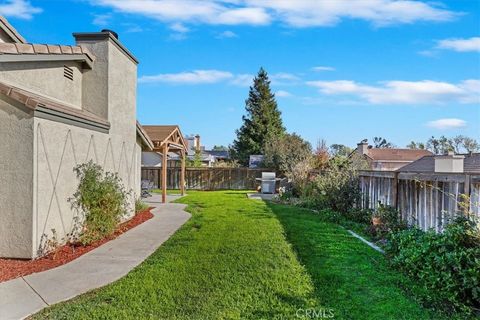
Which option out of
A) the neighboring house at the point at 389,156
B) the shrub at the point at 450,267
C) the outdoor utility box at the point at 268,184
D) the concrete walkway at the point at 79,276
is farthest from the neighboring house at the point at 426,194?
the neighboring house at the point at 389,156

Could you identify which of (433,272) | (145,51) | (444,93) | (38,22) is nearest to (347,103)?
(444,93)

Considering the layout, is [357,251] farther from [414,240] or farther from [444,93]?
[444,93]

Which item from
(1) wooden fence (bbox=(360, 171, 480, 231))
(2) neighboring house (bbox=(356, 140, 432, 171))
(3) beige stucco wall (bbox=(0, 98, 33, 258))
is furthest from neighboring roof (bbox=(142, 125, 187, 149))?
(2) neighboring house (bbox=(356, 140, 432, 171))

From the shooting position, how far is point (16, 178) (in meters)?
6.14

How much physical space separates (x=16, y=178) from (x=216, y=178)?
1992cm

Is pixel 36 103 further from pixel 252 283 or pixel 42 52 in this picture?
pixel 252 283

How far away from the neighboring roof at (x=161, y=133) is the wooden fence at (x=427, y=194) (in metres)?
9.14

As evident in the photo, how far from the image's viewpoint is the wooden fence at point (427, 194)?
17.5ft

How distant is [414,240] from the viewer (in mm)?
6012

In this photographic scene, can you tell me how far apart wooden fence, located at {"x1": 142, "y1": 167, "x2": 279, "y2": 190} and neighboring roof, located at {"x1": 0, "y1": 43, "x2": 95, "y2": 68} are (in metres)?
17.0

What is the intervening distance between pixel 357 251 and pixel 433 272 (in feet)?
7.26

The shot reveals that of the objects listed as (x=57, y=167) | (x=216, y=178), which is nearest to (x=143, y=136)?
(x=57, y=167)

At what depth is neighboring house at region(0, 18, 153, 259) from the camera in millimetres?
6152

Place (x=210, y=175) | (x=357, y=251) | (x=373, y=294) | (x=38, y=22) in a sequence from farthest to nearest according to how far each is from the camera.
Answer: (x=210, y=175), (x=38, y=22), (x=357, y=251), (x=373, y=294)
